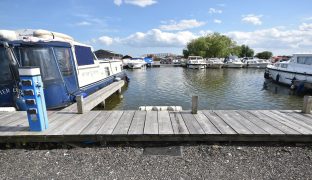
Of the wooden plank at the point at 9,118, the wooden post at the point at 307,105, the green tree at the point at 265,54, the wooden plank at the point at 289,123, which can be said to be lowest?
the wooden plank at the point at 289,123

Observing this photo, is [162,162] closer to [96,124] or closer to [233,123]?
[96,124]

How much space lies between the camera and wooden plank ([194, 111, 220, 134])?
4289mm

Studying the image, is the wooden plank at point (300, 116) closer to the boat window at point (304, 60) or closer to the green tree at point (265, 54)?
the boat window at point (304, 60)

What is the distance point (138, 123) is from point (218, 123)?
6.49 ft

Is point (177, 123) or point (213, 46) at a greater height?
point (213, 46)

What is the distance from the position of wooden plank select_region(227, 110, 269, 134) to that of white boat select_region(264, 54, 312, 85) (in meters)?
12.4

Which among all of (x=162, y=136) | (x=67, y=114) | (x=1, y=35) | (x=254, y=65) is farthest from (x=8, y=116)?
(x=254, y=65)

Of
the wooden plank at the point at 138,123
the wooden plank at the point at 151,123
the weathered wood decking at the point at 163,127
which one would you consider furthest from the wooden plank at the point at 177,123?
the wooden plank at the point at 138,123

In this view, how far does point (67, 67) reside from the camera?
7.05 metres

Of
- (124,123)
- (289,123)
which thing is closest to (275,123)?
(289,123)

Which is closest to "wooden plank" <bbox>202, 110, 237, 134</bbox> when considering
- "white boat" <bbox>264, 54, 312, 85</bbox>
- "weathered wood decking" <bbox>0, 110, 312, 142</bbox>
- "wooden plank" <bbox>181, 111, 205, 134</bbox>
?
"weathered wood decking" <bbox>0, 110, 312, 142</bbox>

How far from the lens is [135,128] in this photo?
4465 millimetres

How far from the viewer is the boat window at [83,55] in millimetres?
8570

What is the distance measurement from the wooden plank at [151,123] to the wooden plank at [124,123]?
0.43 meters
